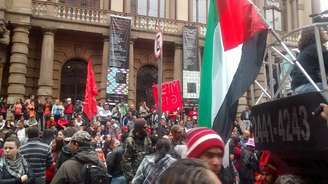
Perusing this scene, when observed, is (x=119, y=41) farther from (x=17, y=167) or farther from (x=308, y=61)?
(x=308, y=61)

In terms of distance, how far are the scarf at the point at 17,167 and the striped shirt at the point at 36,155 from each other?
609 millimetres

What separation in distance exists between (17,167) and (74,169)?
168cm

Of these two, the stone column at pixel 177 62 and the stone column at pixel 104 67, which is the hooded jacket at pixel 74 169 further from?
the stone column at pixel 177 62

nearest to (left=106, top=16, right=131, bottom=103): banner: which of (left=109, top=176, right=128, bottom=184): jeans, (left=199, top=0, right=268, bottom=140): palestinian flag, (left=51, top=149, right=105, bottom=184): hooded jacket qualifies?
(left=109, top=176, right=128, bottom=184): jeans

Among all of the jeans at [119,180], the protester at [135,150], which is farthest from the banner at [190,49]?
the protester at [135,150]

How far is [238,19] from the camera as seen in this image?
173 inches

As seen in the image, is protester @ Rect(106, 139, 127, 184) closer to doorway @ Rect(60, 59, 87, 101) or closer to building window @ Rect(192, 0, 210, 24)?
doorway @ Rect(60, 59, 87, 101)

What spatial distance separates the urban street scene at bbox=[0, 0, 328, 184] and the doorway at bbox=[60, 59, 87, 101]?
5cm

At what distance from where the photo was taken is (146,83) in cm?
2508

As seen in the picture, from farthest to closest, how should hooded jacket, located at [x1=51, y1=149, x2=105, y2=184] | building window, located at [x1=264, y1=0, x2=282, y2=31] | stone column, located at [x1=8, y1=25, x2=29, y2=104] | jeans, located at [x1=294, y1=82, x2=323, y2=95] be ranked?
building window, located at [x1=264, y1=0, x2=282, y2=31] → stone column, located at [x1=8, y1=25, x2=29, y2=104] → hooded jacket, located at [x1=51, y1=149, x2=105, y2=184] → jeans, located at [x1=294, y1=82, x2=323, y2=95]

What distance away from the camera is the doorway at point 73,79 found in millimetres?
23188

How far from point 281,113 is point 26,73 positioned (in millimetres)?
19660

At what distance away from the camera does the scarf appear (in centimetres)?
594

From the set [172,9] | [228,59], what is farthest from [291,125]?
[172,9]
